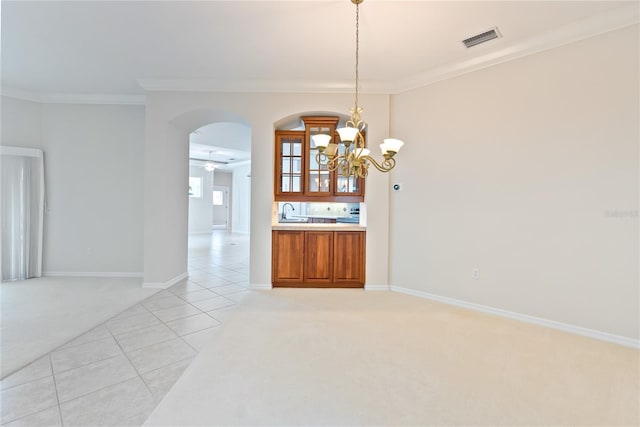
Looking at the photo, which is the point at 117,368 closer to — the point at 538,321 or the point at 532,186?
the point at 538,321

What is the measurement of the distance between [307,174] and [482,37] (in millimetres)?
2627

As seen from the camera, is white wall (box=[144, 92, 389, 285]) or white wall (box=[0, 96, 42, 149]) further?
white wall (box=[0, 96, 42, 149])

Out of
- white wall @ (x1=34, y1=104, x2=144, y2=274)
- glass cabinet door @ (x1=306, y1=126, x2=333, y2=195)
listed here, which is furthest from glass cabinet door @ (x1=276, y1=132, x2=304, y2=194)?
white wall @ (x1=34, y1=104, x2=144, y2=274)

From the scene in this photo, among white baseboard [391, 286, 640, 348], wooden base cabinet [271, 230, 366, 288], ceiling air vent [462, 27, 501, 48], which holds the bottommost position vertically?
white baseboard [391, 286, 640, 348]

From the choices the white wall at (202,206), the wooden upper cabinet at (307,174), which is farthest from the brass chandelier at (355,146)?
the white wall at (202,206)

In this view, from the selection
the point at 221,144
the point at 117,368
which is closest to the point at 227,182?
the point at 221,144

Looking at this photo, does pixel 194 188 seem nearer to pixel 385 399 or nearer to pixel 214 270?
pixel 214 270

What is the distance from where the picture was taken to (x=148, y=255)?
13.5 feet

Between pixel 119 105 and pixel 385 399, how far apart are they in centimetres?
565

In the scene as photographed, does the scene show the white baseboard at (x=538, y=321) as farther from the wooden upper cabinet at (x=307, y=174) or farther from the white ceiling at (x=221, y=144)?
the white ceiling at (x=221, y=144)

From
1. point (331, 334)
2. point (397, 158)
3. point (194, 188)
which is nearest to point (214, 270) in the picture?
point (331, 334)

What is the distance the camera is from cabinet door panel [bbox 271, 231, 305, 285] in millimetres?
4125

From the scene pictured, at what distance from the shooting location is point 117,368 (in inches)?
82.0

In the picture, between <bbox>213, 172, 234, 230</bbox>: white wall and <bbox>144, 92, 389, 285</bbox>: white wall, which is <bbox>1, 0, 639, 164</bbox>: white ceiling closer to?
<bbox>144, 92, 389, 285</bbox>: white wall
